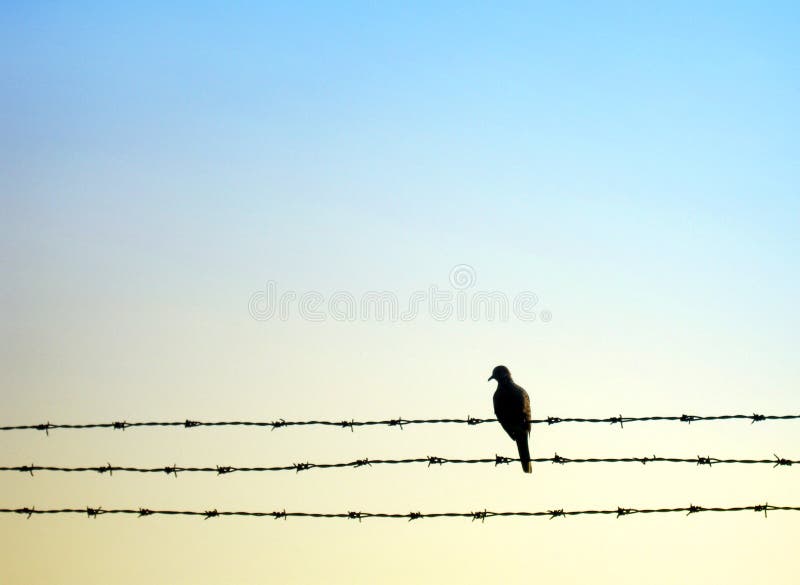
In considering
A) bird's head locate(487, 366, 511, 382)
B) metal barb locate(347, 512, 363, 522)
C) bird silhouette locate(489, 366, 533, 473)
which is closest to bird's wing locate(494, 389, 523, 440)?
bird silhouette locate(489, 366, 533, 473)

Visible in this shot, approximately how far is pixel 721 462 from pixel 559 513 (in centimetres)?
113

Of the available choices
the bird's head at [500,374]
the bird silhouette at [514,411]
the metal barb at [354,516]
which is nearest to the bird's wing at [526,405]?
the bird silhouette at [514,411]

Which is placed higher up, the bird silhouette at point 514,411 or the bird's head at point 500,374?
the bird's head at point 500,374

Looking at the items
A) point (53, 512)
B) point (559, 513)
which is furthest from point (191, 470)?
point (559, 513)

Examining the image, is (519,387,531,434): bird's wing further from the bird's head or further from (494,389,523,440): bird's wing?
the bird's head

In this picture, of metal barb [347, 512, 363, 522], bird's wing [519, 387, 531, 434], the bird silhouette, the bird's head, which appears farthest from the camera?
the bird's head

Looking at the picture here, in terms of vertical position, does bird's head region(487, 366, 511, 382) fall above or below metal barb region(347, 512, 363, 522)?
above

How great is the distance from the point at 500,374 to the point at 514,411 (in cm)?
129

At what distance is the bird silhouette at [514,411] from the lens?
1112 cm

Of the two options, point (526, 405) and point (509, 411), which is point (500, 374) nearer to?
point (526, 405)

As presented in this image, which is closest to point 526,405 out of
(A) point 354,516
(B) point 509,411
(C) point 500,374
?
(B) point 509,411

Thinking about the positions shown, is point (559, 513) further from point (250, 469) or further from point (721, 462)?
point (250, 469)

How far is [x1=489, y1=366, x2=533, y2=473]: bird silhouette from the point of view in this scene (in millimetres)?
11117

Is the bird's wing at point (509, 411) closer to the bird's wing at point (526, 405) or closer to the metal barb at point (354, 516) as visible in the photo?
the bird's wing at point (526, 405)
